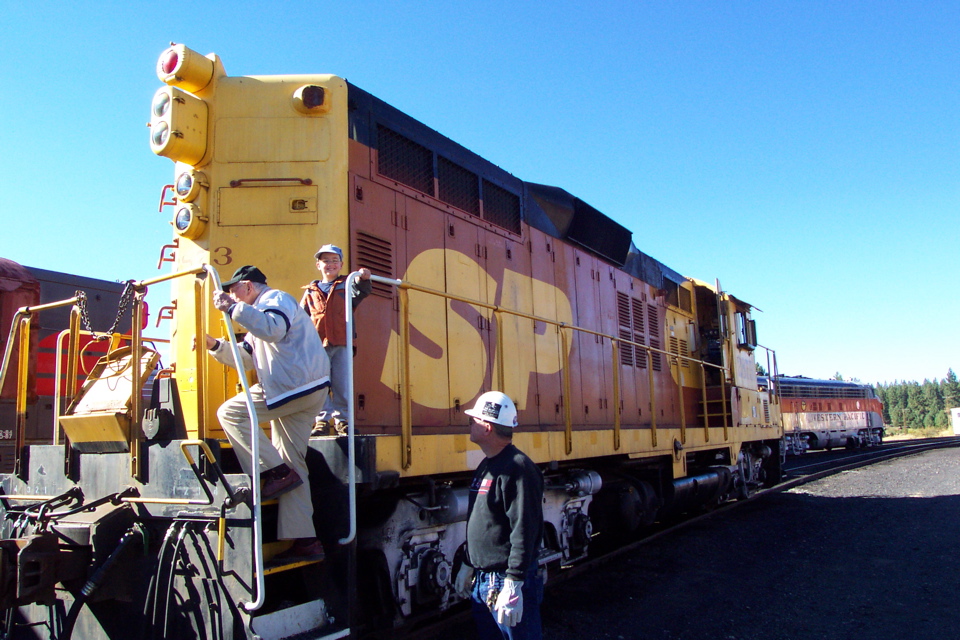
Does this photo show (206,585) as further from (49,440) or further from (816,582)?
(49,440)

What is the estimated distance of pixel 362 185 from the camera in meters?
4.88

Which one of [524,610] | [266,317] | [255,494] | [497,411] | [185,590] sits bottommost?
[524,610]

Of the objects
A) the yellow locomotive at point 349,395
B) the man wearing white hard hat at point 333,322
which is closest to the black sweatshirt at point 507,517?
the yellow locomotive at point 349,395

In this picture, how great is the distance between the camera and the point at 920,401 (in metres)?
89.1

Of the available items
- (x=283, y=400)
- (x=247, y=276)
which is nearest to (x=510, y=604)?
(x=283, y=400)

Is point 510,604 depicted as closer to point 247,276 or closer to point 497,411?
point 497,411

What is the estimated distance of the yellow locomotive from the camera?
3.30 m

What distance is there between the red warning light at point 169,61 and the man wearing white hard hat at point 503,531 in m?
3.18

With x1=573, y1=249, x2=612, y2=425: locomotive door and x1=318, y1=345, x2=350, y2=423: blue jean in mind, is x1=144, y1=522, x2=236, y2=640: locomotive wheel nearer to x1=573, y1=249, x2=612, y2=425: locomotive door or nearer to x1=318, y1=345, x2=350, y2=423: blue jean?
x1=318, y1=345, x2=350, y2=423: blue jean

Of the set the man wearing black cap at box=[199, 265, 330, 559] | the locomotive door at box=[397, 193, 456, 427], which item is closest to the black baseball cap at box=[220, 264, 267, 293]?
the man wearing black cap at box=[199, 265, 330, 559]

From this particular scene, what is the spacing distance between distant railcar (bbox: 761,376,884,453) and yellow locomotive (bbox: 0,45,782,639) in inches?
831

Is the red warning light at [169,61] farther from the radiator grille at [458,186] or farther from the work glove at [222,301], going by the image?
the work glove at [222,301]

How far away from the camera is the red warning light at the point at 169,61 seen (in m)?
4.59

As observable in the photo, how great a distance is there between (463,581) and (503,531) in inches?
68.9
